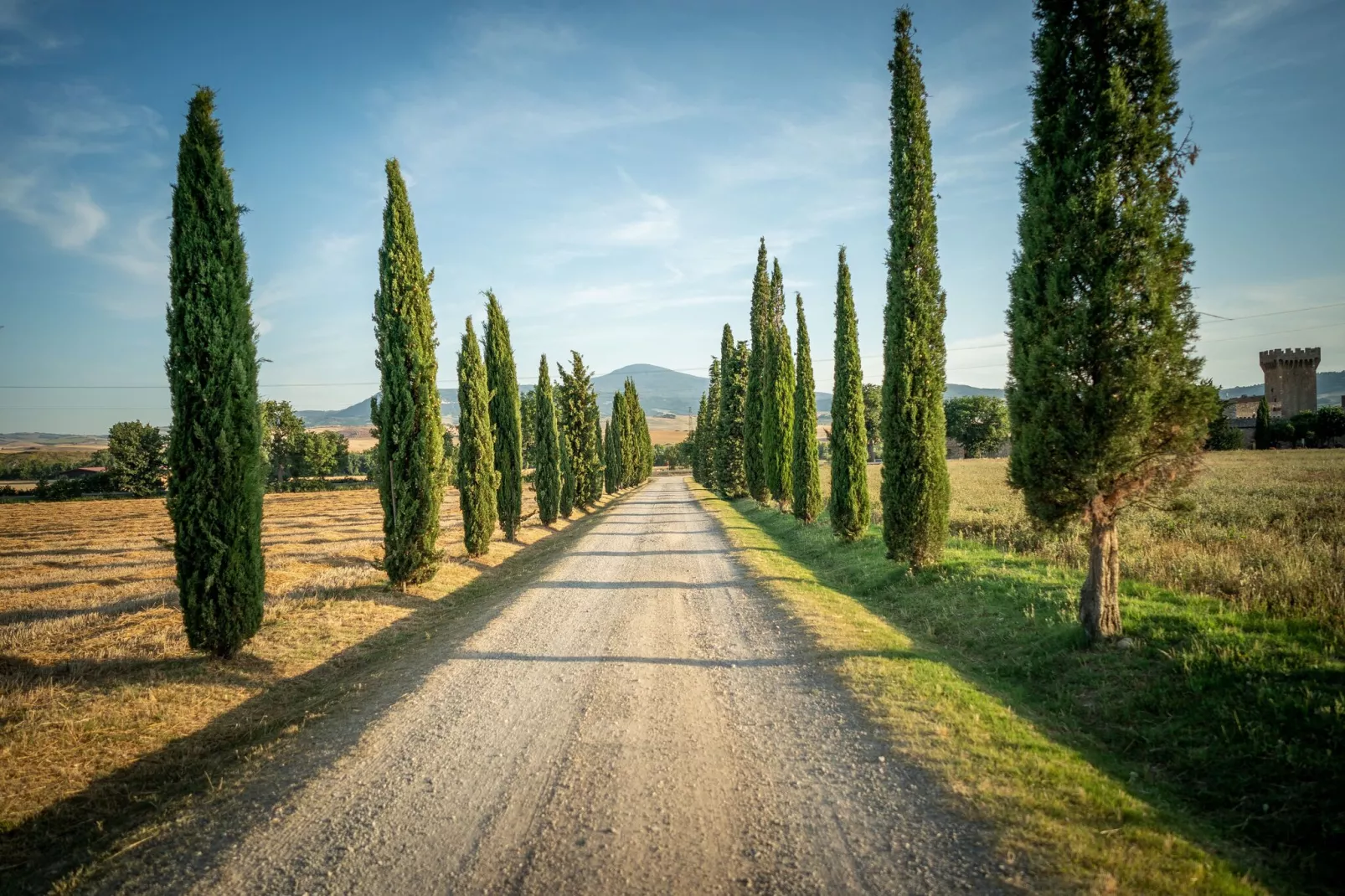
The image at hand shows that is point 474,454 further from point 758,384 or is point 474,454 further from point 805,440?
point 758,384

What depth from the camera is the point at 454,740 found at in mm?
5023

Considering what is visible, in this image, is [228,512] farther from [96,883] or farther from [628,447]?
[628,447]

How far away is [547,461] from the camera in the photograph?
25312mm

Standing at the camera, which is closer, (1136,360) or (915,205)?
(1136,360)

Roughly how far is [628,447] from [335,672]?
46829mm

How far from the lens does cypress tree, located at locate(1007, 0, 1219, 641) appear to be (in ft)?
20.4

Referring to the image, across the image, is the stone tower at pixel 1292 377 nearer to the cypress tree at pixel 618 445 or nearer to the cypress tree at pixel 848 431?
the cypress tree at pixel 618 445

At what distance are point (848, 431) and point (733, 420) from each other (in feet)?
65.7

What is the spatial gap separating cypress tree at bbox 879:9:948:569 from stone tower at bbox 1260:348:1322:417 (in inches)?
2984

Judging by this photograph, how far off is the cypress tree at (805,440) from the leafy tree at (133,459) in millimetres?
55618

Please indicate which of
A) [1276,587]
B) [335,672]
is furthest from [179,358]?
[1276,587]

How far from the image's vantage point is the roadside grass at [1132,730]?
335 cm

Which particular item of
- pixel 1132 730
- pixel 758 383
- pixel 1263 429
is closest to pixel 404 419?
pixel 1132 730

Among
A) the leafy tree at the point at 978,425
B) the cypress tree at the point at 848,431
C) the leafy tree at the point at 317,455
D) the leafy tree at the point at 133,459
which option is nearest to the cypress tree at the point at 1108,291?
the cypress tree at the point at 848,431
